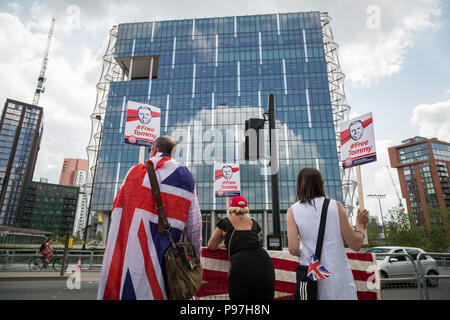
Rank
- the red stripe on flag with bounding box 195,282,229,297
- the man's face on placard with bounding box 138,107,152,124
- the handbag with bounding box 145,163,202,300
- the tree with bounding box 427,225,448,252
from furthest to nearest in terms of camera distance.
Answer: the tree with bounding box 427,225,448,252 → the man's face on placard with bounding box 138,107,152,124 → the red stripe on flag with bounding box 195,282,229,297 → the handbag with bounding box 145,163,202,300

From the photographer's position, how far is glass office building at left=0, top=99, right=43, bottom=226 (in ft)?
374

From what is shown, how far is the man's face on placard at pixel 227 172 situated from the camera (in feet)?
42.3

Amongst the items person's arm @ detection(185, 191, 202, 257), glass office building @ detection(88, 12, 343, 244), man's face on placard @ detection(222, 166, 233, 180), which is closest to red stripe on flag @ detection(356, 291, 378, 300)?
person's arm @ detection(185, 191, 202, 257)

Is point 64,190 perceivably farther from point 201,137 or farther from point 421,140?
point 421,140

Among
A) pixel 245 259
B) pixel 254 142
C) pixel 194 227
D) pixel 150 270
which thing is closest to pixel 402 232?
pixel 254 142

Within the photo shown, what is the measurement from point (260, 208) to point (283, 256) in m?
40.6

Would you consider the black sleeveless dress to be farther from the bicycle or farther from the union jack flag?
the bicycle

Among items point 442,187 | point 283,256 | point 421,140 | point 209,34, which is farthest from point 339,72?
point 421,140

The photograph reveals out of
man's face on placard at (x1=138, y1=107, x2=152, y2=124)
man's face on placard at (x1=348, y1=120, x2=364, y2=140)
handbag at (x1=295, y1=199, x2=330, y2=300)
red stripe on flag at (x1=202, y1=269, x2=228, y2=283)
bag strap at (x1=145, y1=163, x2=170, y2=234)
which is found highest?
man's face on placard at (x1=138, y1=107, x2=152, y2=124)

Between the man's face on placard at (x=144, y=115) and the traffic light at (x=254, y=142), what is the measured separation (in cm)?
263

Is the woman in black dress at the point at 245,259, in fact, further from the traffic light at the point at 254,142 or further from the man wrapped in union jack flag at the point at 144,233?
the traffic light at the point at 254,142

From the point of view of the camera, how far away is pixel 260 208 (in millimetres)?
43562

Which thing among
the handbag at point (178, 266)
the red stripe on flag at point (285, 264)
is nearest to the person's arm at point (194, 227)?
the handbag at point (178, 266)

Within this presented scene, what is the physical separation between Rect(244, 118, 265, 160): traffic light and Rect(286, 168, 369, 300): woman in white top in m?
3.59
